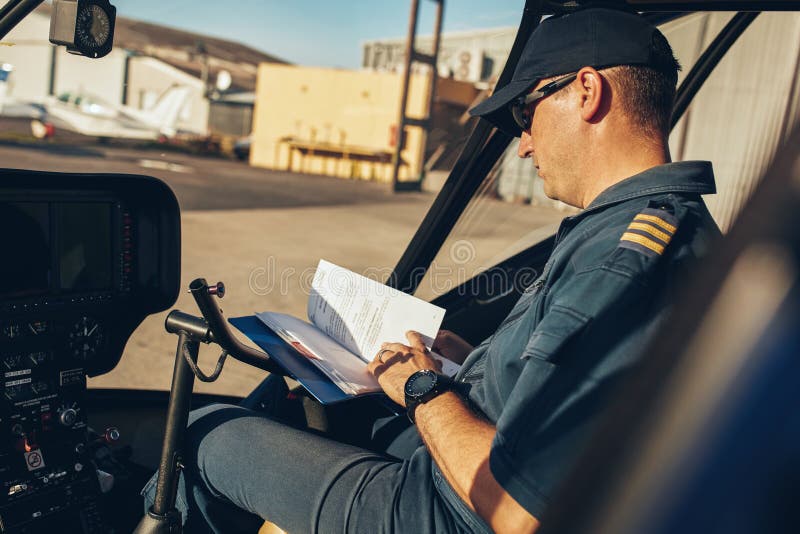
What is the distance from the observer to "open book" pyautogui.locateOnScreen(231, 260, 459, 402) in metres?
1.44

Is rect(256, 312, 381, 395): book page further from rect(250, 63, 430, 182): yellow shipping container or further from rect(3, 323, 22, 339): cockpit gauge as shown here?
rect(250, 63, 430, 182): yellow shipping container

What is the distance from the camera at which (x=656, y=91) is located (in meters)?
1.15

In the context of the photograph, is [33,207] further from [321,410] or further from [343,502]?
[343,502]

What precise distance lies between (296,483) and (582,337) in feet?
2.00

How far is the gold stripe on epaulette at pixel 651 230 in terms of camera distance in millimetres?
940

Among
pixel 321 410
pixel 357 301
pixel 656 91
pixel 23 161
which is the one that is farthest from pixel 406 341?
pixel 23 161

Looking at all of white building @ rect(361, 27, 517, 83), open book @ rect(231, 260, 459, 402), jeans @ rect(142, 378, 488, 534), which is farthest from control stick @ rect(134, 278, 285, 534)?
white building @ rect(361, 27, 517, 83)

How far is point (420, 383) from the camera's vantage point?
1.19m

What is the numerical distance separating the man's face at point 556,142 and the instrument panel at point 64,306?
3.15 ft

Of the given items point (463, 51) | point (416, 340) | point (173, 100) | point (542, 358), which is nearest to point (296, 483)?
point (416, 340)

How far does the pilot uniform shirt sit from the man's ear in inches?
8.0

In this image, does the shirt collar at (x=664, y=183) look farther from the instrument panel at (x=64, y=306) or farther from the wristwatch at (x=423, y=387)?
the instrument panel at (x=64, y=306)

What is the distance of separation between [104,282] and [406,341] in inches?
30.0

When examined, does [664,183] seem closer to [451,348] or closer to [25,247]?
[451,348]
